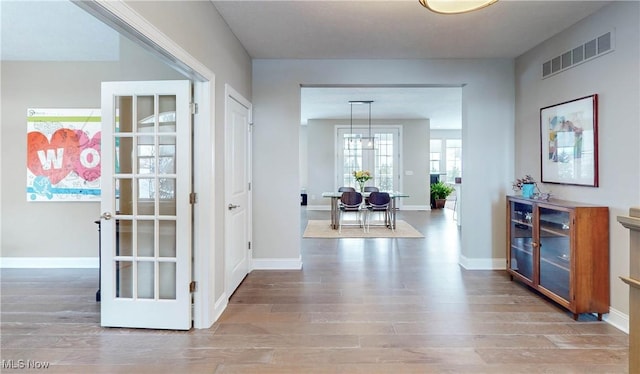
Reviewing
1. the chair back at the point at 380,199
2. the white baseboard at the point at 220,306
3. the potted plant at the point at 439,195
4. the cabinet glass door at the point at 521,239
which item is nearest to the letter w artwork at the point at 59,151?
the white baseboard at the point at 220,306

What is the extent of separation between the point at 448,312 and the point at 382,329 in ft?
2.27

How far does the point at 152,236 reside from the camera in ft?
8.38

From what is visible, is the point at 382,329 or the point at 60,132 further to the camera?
the point at 60,132

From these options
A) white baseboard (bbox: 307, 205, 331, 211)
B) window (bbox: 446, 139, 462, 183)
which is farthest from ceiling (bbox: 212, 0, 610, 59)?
window (bbox: 446, 139, 462, 183)

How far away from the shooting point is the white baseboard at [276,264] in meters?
4.10

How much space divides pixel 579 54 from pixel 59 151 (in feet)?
18.4

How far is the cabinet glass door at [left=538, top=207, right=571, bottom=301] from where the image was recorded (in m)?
2.83

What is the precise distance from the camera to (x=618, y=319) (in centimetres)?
260

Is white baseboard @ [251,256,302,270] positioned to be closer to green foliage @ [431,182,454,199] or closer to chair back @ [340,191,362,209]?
chair back @ [340,191,362,209]

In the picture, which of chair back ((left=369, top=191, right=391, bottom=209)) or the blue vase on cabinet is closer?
the blue vase on cabinet

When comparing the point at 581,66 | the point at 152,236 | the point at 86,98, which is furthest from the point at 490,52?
the point at 86,98

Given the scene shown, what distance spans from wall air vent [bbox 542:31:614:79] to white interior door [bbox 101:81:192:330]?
3.36 metres

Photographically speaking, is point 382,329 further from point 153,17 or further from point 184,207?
point 153,17

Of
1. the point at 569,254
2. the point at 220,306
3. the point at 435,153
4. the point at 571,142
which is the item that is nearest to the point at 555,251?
the point at 569,254
